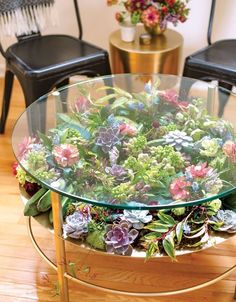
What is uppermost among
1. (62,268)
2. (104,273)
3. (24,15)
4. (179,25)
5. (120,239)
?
(24,15)

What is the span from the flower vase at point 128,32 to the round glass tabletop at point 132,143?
517 mm

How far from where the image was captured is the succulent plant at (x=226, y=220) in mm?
1486

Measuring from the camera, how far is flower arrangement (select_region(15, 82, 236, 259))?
1.38 m

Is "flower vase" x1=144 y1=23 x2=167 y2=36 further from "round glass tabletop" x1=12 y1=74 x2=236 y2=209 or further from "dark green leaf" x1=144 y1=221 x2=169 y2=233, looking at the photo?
"dark green leaf" x1=144 y1=221 x2=169 y2=233

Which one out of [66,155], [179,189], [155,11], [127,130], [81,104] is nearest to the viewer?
[179,189]

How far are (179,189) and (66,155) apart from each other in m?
0.36

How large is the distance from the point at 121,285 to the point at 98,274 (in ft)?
0.31

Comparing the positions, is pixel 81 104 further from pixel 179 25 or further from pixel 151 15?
pixel 179 25

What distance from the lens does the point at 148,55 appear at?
231 cm

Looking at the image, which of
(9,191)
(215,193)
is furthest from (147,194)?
(9,191)

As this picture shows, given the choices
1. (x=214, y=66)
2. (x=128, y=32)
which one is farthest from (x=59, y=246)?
(x=128, y=32)

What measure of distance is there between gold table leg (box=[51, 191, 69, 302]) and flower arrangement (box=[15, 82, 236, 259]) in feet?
0.14

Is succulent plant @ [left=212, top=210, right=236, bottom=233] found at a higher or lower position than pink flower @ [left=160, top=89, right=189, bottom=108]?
lower

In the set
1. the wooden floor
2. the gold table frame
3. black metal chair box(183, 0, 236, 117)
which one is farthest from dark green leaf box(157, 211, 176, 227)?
black metal chair box(183, 0, 236, 117)
